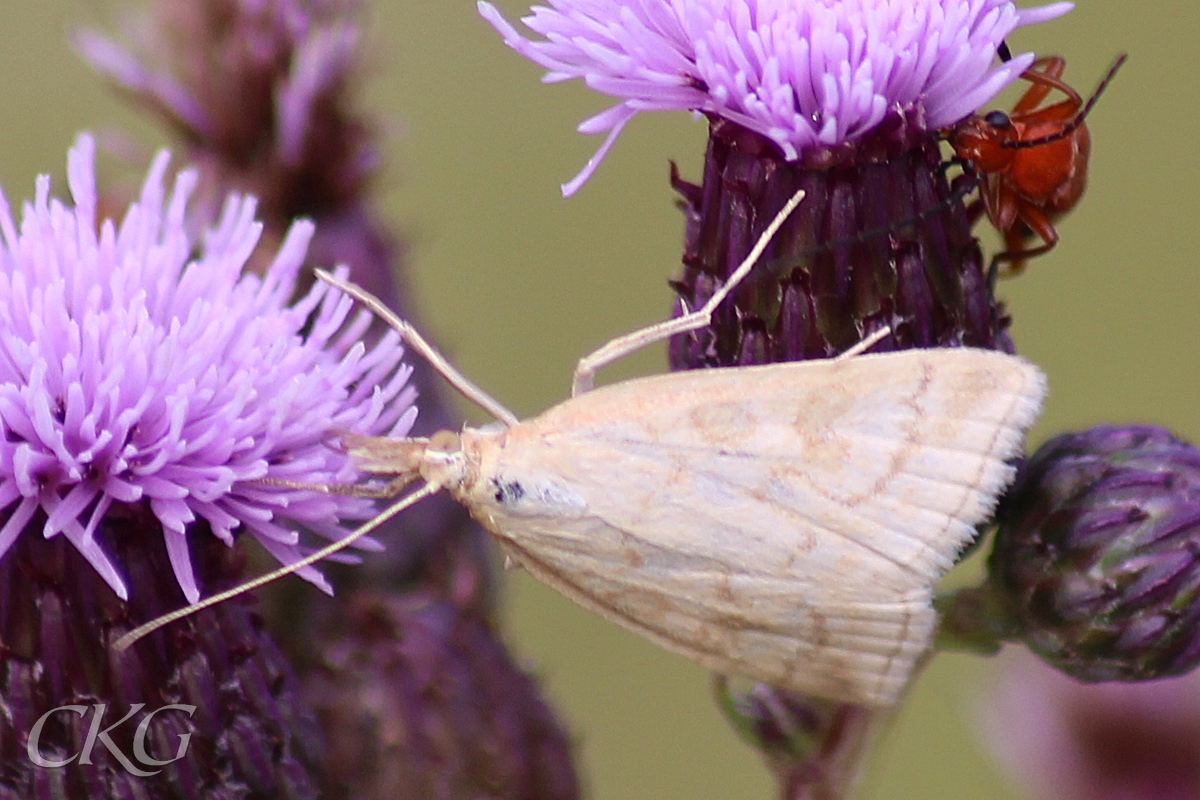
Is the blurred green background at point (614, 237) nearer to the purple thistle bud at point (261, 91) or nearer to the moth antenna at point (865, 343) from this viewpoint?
the purple thistle bud at point (261, 91)

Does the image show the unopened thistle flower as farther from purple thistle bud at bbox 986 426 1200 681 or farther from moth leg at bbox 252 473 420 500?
purple thistle bud at bbox 986 426 1200 681

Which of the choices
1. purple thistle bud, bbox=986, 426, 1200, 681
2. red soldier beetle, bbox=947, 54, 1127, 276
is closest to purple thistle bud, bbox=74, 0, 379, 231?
red soldier beetle, bbox=947, 54, 1127, 276

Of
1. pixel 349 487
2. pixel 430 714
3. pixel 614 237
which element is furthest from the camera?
pixel 614 237

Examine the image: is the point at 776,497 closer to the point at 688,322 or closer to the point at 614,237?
the point at 688,322

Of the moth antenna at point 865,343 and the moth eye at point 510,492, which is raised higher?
the moth antenna at point 865,343

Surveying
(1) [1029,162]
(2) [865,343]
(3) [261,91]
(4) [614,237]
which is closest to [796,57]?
(2) [865,343]

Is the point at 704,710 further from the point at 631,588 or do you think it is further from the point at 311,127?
the point at 631,588

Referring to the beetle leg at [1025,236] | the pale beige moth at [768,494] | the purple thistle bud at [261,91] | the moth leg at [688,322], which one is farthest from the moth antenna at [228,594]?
the purple thistle bud at [261,91]
